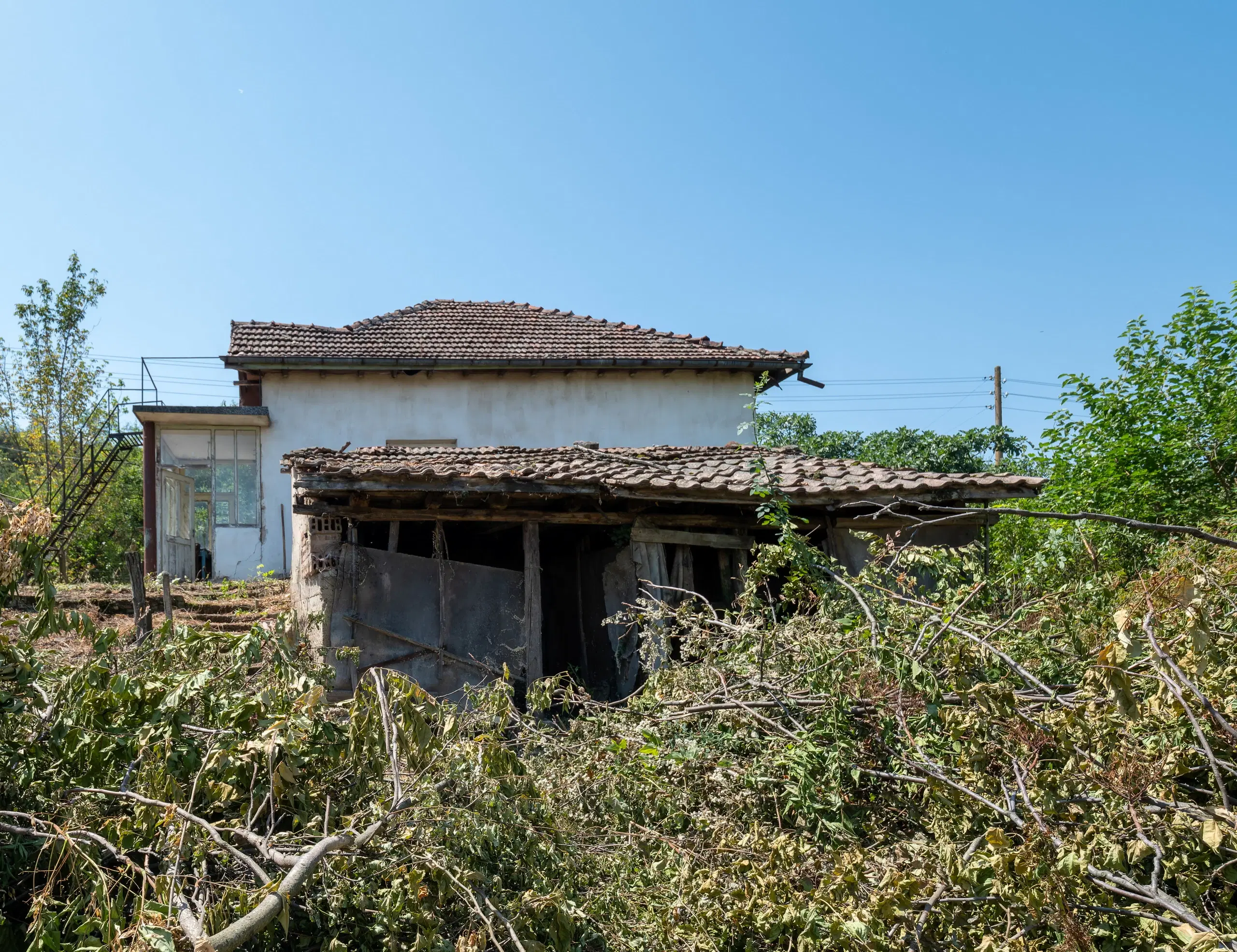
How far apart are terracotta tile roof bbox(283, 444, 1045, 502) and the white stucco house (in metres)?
4.93

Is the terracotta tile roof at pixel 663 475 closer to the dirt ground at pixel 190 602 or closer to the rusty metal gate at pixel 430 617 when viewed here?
the rusty metal gate at pixel 430 617

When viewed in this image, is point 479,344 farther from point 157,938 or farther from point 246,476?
point 157,938

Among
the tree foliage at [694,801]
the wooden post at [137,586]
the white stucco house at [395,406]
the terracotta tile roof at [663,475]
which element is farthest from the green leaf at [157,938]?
the white stucco house at [395,406]

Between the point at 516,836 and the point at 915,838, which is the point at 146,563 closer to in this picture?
the point at 516,836

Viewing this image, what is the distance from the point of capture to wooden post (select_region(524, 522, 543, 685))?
7906 millimetres

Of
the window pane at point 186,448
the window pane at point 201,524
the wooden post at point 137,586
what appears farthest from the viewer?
the window pane at point 201,524

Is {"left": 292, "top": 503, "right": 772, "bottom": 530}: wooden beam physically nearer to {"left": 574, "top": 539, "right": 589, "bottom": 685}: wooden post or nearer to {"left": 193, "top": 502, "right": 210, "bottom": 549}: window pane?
{"left": 574, "top": 539, "right": 589, "bottom": 685}: wooden post

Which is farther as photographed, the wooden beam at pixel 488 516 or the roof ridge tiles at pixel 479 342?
the roof ridge tiles at pixel 479 342

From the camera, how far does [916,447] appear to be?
712 inches

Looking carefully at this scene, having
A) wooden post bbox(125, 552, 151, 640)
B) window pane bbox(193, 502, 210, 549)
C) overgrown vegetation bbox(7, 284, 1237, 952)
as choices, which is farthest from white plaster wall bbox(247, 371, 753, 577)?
overgrown vegetation bbox(7, 284, 1237, 952)

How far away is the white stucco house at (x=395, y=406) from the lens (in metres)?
14.1

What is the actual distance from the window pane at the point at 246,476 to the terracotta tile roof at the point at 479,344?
1.43 meters

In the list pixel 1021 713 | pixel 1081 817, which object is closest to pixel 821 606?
pixel 1021 713

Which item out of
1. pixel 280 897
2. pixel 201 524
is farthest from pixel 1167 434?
pixel 201 524
